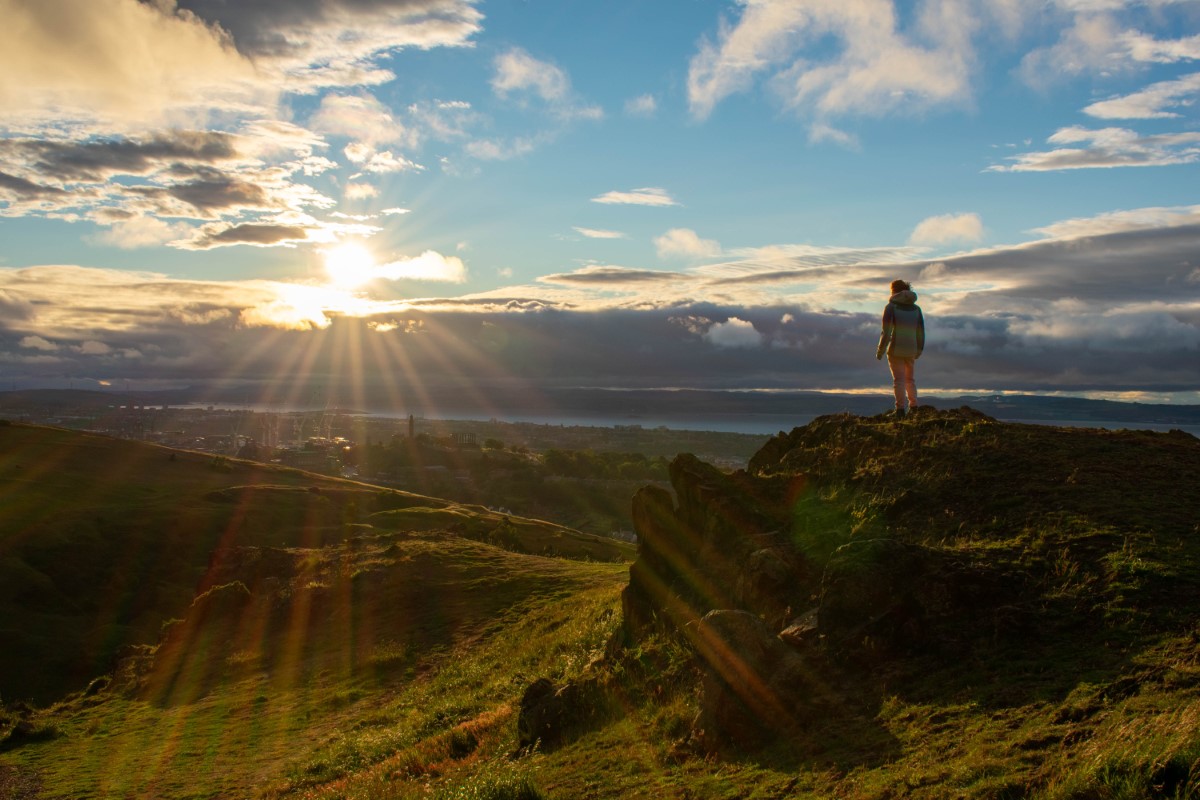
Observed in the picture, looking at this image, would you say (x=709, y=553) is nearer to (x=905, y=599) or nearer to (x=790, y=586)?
(x=790, y=586)

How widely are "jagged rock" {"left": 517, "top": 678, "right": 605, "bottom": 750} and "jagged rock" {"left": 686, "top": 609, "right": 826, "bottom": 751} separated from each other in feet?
8.52

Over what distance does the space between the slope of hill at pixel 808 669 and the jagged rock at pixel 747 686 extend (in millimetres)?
32

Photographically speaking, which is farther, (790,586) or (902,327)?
(902,327)

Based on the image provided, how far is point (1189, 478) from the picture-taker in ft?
37.3

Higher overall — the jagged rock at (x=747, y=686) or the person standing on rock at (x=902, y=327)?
the person standing on rock at (x=902, y=327)

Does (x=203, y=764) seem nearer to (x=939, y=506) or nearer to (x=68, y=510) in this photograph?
(x=939, y=506)

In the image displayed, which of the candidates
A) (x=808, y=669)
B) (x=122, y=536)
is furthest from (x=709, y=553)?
(x=122, y=536)

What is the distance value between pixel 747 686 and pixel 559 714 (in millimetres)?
3612

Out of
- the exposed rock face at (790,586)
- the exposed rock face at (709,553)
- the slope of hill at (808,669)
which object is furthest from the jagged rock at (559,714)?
the exposed rock face at (709,553)

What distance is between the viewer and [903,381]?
17.0 m

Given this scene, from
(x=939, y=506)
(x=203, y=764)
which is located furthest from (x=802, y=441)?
(x=203, y=764)

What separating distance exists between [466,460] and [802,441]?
11996 cm

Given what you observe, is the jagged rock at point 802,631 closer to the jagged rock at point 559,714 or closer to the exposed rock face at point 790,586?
the exposed rock face at point 790,586

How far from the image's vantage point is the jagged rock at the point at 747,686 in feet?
27.7
